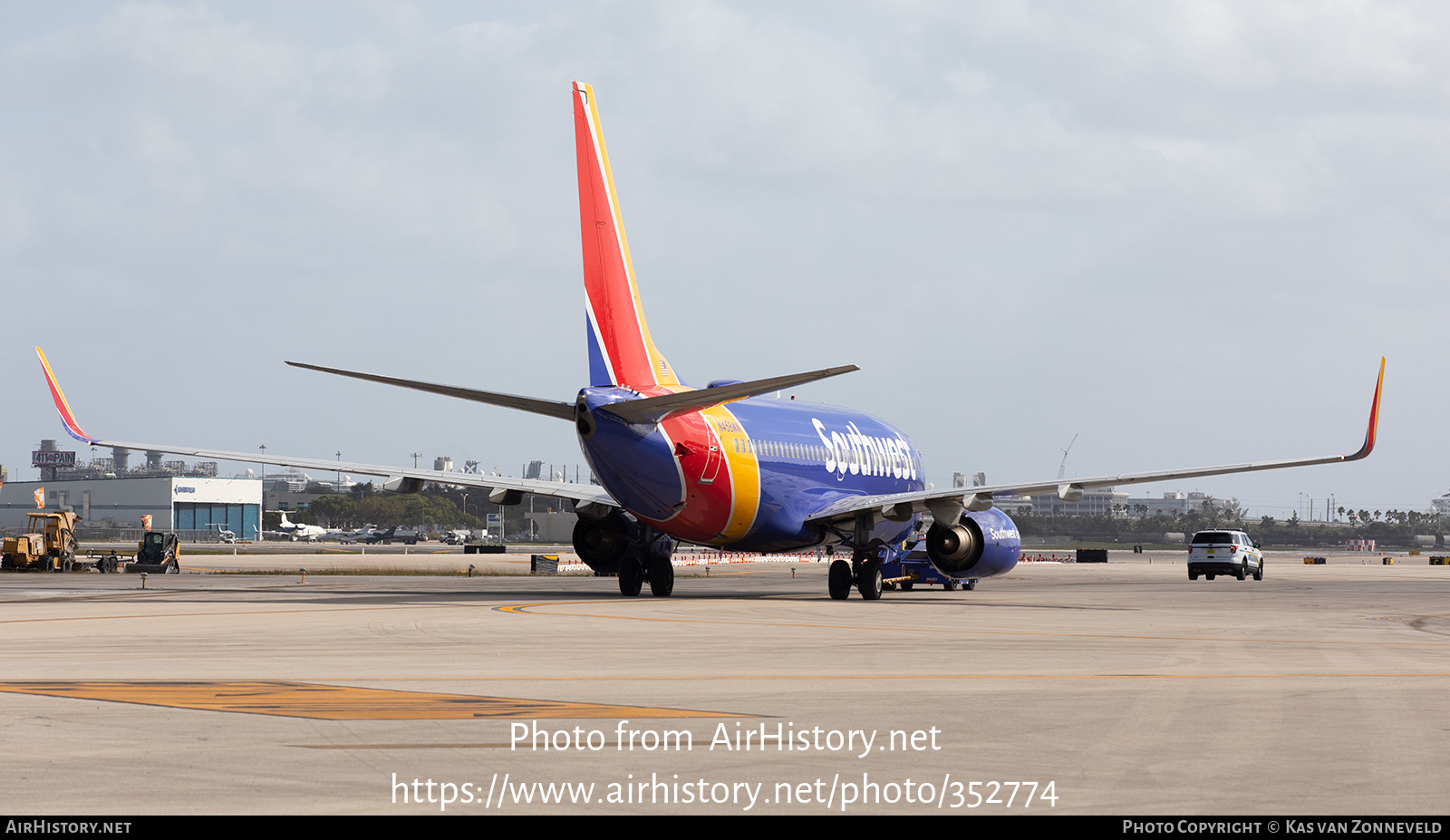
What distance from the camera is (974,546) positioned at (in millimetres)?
34656

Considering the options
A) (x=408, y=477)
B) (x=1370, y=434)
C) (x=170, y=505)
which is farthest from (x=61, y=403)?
→ (x=170, y=505)

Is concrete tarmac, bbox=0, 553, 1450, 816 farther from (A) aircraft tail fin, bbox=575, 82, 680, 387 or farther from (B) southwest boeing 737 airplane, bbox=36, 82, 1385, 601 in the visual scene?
(A) aircraft tail fin, bbox=575, 82, 680, 387

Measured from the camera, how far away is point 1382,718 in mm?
11211

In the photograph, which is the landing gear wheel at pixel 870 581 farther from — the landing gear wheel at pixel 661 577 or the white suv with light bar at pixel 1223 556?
the white suv with light bar at pixel 1223 556

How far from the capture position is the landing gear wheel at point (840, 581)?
112 ft

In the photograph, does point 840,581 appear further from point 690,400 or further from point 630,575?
point 690,400

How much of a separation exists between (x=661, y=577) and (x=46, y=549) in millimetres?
33601

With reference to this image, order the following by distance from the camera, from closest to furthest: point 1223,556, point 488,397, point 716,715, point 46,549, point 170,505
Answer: point 716,715
point 488,397
point 1223,556
point 46,549
point 170,505

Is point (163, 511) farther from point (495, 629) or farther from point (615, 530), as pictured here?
point (495, 629)

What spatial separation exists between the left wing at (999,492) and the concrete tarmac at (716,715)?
814cm

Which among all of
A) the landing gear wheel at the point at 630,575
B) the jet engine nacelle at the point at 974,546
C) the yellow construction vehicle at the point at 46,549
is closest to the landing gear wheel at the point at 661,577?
the landing gear wheel at the point at 630,575
